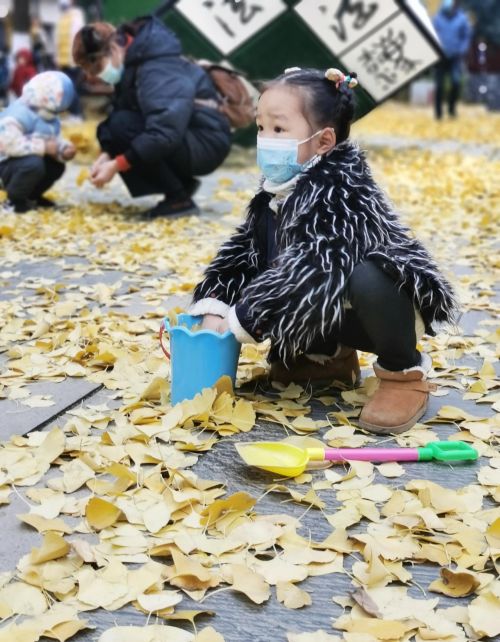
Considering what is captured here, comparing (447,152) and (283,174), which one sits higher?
(283,174)

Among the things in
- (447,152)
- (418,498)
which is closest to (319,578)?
(418,498)

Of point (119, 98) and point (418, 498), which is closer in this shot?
point (418, 498)

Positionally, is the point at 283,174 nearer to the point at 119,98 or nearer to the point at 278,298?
the point at 278,298

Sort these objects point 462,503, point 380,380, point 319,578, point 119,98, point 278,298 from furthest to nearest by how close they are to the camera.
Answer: point 119,98 → point 380,380 → point 278,298 → point 462,503 → point 319,578

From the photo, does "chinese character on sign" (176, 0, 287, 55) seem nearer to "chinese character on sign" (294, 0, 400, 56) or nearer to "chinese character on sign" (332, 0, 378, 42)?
"chinese character on sign" (294, 0, 400, 56)

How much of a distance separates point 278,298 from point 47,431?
0.66 meters

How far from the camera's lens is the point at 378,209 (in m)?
2.22

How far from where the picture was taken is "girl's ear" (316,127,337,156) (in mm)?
2262

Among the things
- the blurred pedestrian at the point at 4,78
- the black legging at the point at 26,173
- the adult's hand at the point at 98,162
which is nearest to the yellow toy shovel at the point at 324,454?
the adult's hand at the point at 98,162

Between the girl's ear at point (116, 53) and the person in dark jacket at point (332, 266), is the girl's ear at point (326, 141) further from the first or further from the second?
the girl's ear at point (116, 53)

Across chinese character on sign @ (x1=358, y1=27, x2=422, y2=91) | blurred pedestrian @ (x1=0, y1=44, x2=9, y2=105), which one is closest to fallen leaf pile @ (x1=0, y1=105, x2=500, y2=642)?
chinese character on sign @ (x1=358, y1=27, x2=422, y2=91)

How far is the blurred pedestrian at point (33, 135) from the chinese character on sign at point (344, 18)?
283 cm

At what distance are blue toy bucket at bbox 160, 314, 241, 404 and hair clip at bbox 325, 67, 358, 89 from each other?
2.31ft

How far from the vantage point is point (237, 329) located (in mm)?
2178
